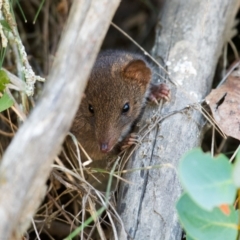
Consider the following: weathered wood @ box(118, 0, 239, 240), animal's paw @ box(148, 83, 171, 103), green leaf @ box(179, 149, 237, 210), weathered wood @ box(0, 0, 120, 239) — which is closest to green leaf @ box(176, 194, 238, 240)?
green leaf @ box(179, 149, 237, 210)

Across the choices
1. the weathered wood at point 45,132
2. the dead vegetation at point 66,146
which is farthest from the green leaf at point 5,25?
the weathered wood at point 45,132

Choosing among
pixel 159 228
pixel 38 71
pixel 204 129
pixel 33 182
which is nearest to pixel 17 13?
pixel 38 71

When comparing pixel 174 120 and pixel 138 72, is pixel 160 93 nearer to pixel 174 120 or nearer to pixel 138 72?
pixel 174 120

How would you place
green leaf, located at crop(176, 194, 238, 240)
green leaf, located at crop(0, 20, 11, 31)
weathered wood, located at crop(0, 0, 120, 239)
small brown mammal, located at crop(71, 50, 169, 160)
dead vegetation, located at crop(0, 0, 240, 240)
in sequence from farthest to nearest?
small brown mammal, located at crop(71, 50, 169, 160) → green leaf, located at crop(0, 20, 11, 31) → dead vegetation, located at crop(0, 0, 240, 240) → green leaf, located at crop(176, 194, 238, 240) → weathered wood, located at crop(0, 0, 120, 239)

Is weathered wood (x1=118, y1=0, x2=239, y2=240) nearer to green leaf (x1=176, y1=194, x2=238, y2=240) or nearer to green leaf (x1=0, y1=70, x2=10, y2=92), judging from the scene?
green leaf (x1=176, y1=194, x2=238, y2=240)

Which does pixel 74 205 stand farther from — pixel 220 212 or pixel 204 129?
pixel 220 212

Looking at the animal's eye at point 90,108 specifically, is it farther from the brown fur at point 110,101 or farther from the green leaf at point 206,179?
the green leaf at point 206,179
